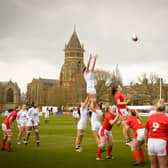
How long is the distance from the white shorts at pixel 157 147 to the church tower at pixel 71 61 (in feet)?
455

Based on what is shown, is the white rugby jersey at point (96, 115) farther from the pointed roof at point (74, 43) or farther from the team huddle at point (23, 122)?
the pointed roof at point (74, 43)

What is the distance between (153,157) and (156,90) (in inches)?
2882

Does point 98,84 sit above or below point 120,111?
above

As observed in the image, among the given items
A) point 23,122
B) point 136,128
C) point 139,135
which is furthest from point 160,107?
point 23,122

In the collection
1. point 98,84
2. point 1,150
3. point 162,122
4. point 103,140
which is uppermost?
point 98,84

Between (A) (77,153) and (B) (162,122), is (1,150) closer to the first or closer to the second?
(A) (77,153)

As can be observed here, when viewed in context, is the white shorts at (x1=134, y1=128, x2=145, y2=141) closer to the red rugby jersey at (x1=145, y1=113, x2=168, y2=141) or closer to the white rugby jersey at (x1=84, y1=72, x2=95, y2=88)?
the red rugby jersey at (x1=145, y1=113, x2=168, y2=141)

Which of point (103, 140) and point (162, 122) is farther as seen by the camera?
point (103, 140)

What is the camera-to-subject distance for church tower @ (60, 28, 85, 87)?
14848 cm

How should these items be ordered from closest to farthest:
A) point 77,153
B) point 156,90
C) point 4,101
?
1. point 77,153
2. point 156,90
3. point 4,101

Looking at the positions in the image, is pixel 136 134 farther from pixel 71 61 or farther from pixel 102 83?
pixel 71 61

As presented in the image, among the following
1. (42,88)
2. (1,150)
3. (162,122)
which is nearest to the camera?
(162,122)

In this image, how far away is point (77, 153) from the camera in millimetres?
12852

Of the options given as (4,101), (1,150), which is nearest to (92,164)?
(1,150)
